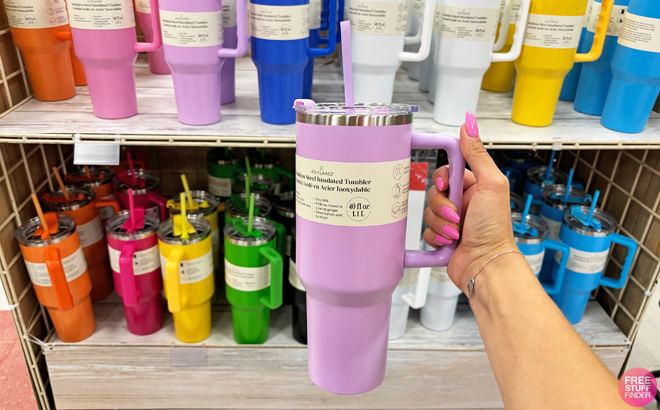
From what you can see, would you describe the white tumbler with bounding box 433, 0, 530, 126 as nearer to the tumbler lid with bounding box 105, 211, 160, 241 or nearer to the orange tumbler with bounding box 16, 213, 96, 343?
the tumbler lid with bounding box 105, 211, 160, 241

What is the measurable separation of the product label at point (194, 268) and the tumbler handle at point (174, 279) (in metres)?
0.02

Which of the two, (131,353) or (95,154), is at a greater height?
(95,154)

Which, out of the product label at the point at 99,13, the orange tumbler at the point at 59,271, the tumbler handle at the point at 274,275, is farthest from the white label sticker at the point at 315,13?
the orange tumbler at the point at 59,271

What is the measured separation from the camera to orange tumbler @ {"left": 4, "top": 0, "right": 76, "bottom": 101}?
1094mm

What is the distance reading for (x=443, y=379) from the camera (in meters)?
1.35

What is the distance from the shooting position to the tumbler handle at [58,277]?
3.79 ft

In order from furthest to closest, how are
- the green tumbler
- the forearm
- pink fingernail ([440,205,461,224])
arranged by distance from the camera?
the green tumbler, pink fingernail ([440,205,461,224]), the forearm

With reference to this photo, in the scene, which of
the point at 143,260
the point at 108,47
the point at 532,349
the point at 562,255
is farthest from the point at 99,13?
the point at 562,255

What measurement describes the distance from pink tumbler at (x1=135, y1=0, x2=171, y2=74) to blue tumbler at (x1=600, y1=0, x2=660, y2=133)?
1179mm

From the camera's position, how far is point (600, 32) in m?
1.10

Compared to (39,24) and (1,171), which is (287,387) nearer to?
(1,171)

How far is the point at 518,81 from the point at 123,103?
0.93 meters

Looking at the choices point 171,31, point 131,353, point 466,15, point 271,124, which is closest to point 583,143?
point 466,15

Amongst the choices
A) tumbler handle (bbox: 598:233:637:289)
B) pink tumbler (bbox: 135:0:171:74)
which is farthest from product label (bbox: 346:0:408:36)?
tumbler handle (bbox: 598:233:637:289)
